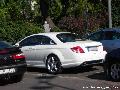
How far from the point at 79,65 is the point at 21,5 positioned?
19581 millimetres

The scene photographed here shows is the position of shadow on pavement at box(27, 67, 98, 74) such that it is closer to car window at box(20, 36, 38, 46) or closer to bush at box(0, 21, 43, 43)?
car window at box(20, 36, 38, 46)

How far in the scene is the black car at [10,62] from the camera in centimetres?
1210

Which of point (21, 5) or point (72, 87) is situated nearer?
point (72, 87)

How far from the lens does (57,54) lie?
46.8ft

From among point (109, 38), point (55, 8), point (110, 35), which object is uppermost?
point (55, 8)

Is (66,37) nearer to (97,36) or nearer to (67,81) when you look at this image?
(97,36)

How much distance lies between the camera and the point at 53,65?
14477 millimetres

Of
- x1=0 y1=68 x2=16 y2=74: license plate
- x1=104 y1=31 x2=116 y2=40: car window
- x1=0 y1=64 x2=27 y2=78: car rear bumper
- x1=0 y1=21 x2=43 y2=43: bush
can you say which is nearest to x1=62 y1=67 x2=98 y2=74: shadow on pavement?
x1=104 y1=31 x2=116 y2=40: car window

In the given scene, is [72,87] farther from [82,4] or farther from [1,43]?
[82,4]

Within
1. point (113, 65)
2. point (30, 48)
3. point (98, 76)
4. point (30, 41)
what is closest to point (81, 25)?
point (30, 41)

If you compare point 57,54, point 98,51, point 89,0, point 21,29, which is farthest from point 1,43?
point 89,0

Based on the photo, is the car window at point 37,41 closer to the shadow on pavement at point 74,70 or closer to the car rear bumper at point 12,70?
the shadow on pavement at point 74,70

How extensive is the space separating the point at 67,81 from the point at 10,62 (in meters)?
→ 1.82

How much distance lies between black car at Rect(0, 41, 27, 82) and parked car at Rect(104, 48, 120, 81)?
2523 mm
